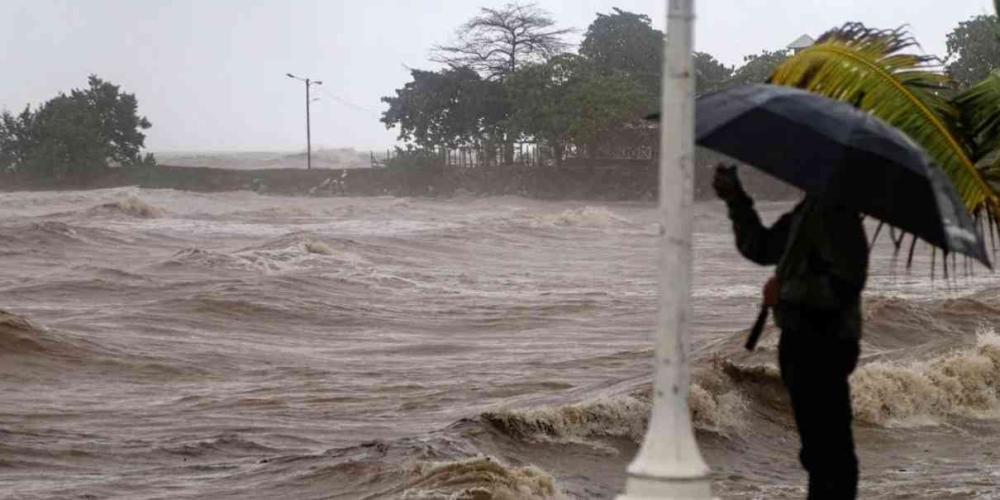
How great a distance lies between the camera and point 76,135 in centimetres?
6800

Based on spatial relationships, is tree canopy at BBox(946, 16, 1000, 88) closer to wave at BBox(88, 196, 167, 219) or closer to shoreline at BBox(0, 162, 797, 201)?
shoreline at BBox(0, 162, 797, 201)

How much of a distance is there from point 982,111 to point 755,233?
3.84 metres

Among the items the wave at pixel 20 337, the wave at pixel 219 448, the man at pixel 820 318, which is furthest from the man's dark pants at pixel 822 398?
the wave at pixel 20 337

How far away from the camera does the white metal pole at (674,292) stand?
4230 millimetres

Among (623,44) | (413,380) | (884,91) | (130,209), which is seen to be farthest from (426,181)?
(884,91)

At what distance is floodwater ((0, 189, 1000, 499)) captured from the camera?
32.8 ft

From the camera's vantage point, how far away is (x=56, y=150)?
6850 centimetres

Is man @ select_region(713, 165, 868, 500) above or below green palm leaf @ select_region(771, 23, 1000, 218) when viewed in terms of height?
below

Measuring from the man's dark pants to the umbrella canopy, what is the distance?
1.27 feet


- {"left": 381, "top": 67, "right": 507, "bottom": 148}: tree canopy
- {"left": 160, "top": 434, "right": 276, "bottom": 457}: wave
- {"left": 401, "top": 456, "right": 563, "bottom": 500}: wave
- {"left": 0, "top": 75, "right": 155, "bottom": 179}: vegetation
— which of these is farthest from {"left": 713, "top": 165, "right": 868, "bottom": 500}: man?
{"left": 0, "top": 75, "right": 155, "bottom": 179}: vegetation

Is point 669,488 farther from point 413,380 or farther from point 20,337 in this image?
point 20,337

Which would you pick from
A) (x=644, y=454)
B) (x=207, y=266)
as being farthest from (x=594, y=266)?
(x=644, y=454)

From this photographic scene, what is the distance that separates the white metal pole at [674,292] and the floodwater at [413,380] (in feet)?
14.7

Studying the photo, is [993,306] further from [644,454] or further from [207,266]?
[644,454]
